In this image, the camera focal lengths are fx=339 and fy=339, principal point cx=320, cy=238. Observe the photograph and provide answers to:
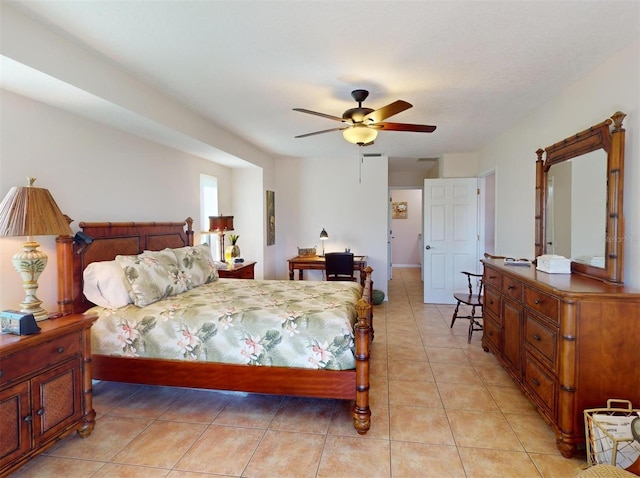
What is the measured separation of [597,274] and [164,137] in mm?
3823

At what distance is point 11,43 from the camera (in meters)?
1.79

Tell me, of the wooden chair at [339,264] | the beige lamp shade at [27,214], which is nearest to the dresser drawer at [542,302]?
the wooden chair at [339,264]

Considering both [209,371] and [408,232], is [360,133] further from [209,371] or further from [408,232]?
[408,232]

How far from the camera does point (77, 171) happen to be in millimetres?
2729

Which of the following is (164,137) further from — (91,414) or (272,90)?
(91,414)

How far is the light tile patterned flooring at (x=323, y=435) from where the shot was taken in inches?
73.7

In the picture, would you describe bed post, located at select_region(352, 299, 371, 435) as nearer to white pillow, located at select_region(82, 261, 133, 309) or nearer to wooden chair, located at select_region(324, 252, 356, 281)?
white pillow, located at select_region(82, 261, 133, 309)

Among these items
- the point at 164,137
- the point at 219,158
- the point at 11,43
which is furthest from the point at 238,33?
the point at 219,158

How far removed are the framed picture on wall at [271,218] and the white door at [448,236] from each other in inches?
101

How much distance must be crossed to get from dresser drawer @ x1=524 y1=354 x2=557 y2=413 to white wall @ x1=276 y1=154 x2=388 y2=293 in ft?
11.1

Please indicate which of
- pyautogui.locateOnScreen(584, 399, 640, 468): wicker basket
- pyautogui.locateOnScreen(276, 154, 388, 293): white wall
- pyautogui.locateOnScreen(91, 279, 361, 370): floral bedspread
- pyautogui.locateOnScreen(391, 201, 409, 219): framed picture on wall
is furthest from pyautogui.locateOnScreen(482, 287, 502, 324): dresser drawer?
pyautogui.locateOnScreen(391, 201, 409, 219): framed picture on wall

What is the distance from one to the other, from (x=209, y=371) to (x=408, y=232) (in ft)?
26.8

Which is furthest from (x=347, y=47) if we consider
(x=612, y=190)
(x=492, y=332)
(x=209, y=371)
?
(x=492, y=332)

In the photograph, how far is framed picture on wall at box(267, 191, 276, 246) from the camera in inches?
224
